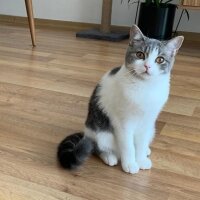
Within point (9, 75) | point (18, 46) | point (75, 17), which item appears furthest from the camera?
point (75, 17)

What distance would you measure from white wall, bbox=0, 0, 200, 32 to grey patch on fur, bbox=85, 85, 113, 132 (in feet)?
7.07

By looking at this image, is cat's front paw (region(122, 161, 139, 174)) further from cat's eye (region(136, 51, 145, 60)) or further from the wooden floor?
cat's eye (region(136, 51, 145, 60))

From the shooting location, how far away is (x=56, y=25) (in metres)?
3.49

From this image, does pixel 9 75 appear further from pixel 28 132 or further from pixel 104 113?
Answer: pixel 104 113

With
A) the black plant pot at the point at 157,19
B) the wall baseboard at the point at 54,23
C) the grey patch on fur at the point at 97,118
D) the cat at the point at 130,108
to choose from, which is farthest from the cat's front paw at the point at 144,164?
the wall baseboard at the point at 54,23

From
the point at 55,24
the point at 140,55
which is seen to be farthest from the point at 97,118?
the point at 55,24

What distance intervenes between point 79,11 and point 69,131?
226 centimetres

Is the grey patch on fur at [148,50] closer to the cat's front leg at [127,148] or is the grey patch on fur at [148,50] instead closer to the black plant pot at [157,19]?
the cat's front leg at [127,148]

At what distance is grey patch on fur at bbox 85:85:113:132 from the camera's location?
105 cm

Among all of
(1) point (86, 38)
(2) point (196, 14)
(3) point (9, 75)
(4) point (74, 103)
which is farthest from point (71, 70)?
(2) point (196, 14)

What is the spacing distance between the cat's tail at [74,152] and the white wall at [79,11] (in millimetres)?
2221

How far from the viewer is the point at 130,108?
977 millimetres

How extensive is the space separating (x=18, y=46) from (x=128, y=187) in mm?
1909

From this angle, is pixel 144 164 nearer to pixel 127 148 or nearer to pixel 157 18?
pixel 127 148
